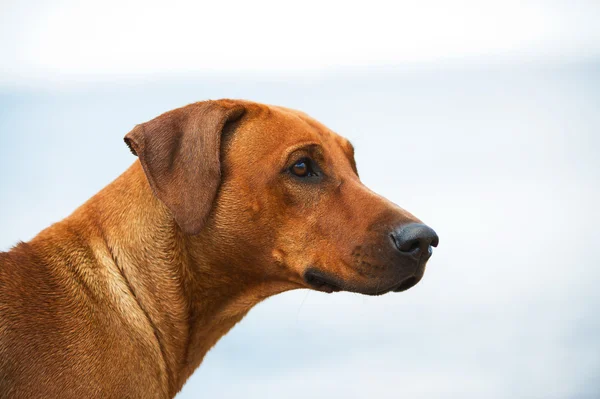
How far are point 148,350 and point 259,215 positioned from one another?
39.1 inches

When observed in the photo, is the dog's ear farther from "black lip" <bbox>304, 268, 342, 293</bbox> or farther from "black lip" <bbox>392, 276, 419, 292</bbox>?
"black lip" <bbox>392, 276, 419, 292</bbox>

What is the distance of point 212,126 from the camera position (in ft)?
16.3

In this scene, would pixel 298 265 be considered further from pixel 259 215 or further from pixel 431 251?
pixel 431 251

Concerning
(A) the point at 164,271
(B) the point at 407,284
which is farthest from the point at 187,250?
(B) the point at 407,284

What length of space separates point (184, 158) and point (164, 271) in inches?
26.1

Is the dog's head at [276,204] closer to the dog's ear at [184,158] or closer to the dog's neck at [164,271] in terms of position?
the dog's ear at [184,158]

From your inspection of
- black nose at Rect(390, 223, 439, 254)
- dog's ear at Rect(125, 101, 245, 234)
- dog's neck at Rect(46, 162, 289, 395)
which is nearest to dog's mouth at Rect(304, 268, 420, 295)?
black nose at Rect(390, 223, 439, 254)

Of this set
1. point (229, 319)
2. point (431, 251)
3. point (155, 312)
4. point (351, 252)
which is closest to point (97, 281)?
point (155, 312)

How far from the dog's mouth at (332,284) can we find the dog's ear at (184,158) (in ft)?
2.27

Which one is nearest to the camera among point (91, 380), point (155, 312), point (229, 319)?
point (91, 380)

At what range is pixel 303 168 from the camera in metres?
4.96

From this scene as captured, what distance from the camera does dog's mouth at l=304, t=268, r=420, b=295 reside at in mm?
4762

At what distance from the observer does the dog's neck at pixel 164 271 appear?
492cm

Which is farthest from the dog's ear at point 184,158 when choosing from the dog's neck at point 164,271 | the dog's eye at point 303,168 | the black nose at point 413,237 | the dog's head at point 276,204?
the black nose at point 413,237
